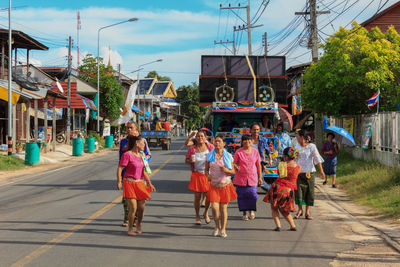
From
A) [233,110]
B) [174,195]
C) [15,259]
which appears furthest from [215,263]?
[233,110]

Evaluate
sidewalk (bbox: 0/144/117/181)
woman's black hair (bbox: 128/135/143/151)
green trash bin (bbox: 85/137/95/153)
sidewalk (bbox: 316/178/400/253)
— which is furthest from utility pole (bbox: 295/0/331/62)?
green trash bin (bbox: 85/137/95/153)

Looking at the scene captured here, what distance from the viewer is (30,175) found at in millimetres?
18875

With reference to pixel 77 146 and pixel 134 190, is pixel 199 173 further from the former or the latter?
pixel 77 146

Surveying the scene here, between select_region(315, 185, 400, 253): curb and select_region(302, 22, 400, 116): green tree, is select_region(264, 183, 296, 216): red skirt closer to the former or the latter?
select_region(315, 185, 400, 253): curb

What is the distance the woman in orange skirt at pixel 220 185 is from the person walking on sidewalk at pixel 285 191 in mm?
808

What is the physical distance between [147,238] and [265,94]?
28.9 ft

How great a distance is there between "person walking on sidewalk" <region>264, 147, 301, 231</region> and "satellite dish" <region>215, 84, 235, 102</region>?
6922 millimetres

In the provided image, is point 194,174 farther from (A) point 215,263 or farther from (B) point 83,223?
(A) point 215,263

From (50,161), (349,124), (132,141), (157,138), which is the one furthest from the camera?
(157,138)

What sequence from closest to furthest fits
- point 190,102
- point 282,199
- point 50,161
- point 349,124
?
1. point 282,199
2. point 349,124
3. point 50,161
4. point 190,102

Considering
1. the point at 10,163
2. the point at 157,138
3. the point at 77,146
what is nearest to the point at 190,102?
the point at 157,138

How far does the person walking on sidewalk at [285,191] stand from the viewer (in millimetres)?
8383

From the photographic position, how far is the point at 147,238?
303 inches

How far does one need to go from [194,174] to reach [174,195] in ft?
13.0
